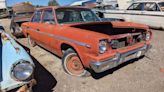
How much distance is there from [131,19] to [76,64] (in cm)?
711

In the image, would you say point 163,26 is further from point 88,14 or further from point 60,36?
point 60,36

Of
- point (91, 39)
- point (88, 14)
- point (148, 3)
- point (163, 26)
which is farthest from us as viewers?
point (148, 3)

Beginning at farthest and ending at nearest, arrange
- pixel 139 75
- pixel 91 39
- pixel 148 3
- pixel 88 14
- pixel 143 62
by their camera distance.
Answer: pixel 148 3, pixel 88 14, pixel 143 62, pixel 139 75, pixel 91 39

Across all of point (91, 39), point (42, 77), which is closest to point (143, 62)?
point (91, 39)

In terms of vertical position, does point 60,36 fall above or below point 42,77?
above

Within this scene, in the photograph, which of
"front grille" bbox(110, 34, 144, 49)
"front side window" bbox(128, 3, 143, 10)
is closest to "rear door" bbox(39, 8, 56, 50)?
"front grille" bbox(110, 34, 144, 49)

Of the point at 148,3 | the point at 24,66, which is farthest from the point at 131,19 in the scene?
the point at 24,66

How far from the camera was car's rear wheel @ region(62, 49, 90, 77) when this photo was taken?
4410mm

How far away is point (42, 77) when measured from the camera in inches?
181

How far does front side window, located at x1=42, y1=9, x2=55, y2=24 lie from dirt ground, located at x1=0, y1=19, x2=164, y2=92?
1.17 m

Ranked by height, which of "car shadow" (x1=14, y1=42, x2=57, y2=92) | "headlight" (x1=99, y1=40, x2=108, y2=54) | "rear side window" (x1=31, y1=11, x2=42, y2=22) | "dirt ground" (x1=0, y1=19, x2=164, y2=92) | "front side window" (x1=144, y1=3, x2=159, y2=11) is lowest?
"dirt ground" (x1=0, y1=19, x2=164, y2=92)

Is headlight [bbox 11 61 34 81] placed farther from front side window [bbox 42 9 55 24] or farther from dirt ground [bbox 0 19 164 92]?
front side window [bbox 42 9 55 24]

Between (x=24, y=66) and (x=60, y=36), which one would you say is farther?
(x=60, y=36)

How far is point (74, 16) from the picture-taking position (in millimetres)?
5402
